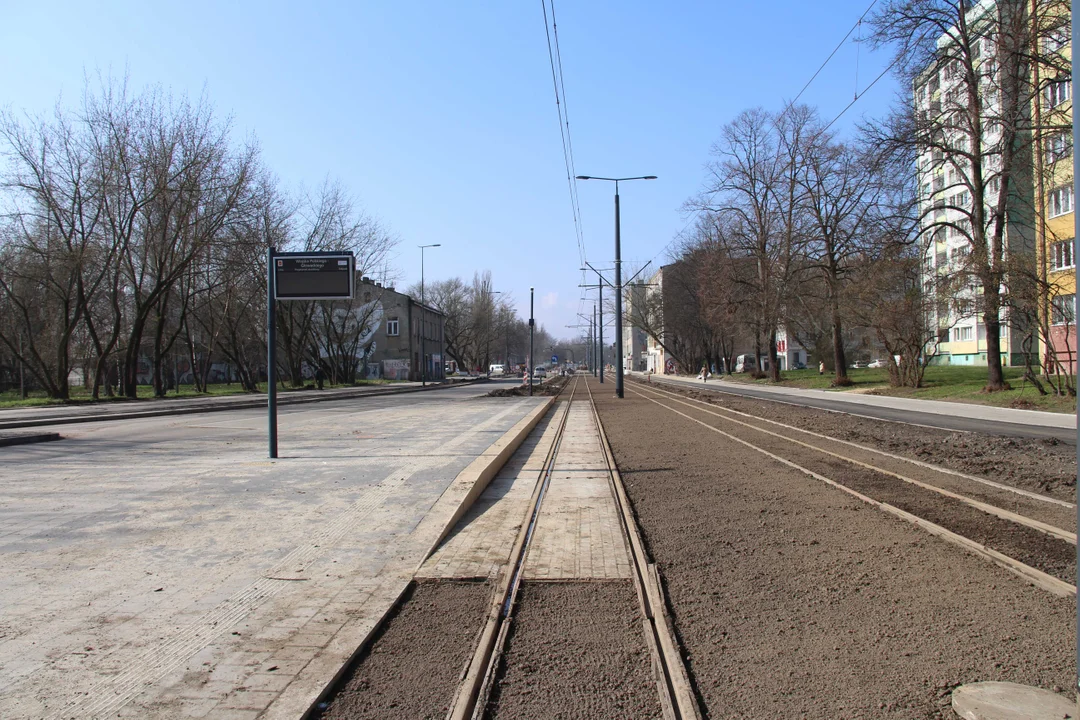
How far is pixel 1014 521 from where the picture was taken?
282 inches

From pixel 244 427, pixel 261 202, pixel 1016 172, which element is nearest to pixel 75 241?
pixel 261 202

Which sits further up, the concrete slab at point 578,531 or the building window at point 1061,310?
the building window at point 1061,310

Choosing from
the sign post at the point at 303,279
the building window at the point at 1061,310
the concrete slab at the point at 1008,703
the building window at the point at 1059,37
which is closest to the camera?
the concrete slab at the point at 1008,703

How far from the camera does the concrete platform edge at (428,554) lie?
3.46 meters

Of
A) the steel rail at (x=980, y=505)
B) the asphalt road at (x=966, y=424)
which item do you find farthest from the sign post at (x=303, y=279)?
the asphalt road at (x=966, y=424)

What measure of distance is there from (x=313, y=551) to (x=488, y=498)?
3255mm

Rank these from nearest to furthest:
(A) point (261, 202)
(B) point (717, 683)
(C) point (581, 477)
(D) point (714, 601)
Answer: (B) point (717, 683) < (D) point (714, 601) < (C) point (581, 477) < (A) point (261, 202)

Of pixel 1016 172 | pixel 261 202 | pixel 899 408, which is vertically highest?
pixel 261 202

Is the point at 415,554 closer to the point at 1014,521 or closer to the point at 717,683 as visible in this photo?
the point at 717,683

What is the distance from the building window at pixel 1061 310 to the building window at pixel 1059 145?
4.12 meters

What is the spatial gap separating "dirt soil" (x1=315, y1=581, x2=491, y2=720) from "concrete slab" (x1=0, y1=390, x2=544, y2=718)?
17 cm

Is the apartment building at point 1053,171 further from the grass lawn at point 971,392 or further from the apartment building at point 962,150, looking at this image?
Answer: the grass lawn at point 971,392

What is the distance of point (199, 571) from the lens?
5.65 m

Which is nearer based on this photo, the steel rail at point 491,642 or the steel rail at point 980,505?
the steel rail at point 491,642
